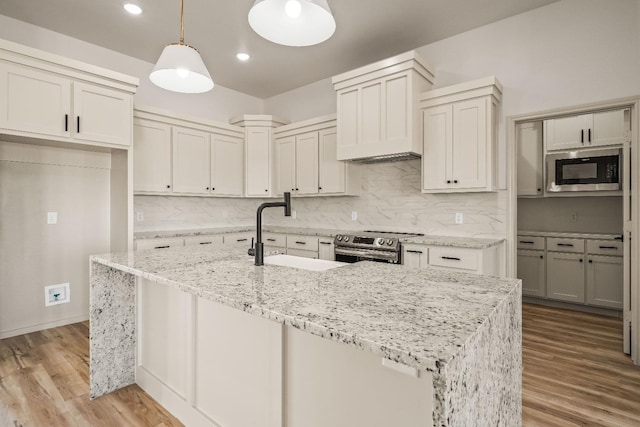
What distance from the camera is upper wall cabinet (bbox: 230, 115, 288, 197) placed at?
189 inches

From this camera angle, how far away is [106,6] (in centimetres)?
300

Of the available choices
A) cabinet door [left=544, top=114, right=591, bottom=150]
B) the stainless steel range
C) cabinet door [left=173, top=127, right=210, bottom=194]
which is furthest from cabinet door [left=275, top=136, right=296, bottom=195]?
cabinet door [left=544, top=114, right=591, bottom=150]

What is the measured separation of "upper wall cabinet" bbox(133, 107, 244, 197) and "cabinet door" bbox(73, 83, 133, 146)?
46cm

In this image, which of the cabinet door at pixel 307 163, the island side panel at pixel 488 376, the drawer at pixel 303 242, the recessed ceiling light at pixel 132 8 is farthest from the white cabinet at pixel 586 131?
the recessed ceiling light at pixel 132 8

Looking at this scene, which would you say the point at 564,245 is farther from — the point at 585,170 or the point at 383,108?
the point at 383,108

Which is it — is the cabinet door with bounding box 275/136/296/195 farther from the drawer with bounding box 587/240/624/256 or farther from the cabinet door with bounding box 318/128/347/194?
the drawer with bounding box 587/240/624/256

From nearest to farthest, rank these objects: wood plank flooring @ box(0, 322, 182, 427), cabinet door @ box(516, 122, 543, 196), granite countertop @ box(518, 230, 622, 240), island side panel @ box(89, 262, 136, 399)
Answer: wood plank flooring @ box(0, 322, 182, 427) < island side panel @ box(89, 262, 136, 399) < granite countertop @ box(518, 230, 622, 240) < cabinet door @ box(516, 122, 543, 196)

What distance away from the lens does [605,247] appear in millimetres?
3887

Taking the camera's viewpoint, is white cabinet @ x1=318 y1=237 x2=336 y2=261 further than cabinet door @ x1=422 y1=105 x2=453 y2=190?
Yes

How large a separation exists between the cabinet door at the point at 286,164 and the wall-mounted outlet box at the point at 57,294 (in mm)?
2682

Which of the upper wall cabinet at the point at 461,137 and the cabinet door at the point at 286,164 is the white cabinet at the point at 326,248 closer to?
the cabinet door at the point at 286,164

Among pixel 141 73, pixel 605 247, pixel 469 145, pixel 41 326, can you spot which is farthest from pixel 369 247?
pixel 141 73

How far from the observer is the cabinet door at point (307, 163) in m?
4.41

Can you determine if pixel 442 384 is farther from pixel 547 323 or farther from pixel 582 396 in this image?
pixel 547 323
